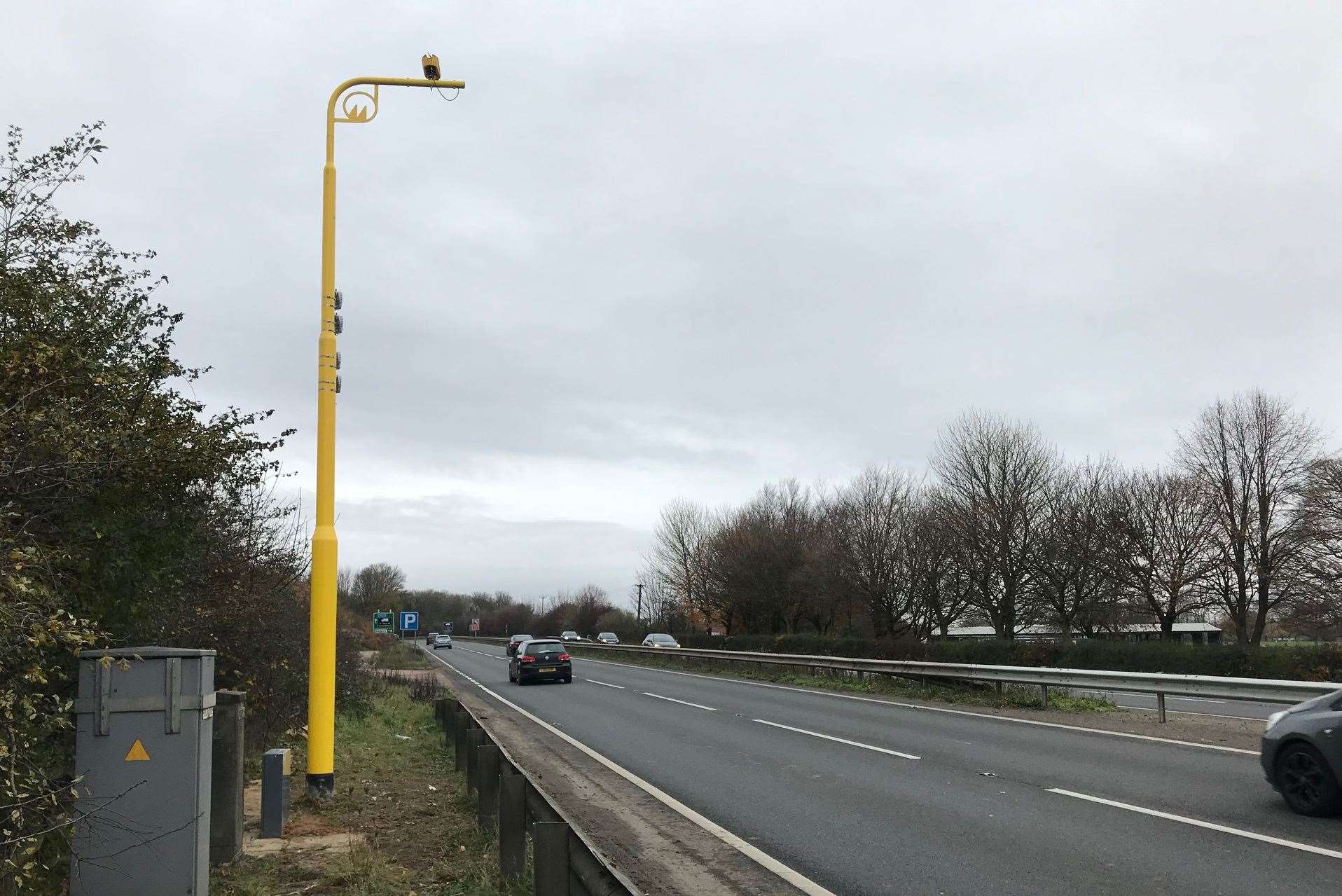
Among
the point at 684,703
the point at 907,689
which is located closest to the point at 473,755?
the point at 684,703

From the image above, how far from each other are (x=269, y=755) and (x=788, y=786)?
18.0 ft

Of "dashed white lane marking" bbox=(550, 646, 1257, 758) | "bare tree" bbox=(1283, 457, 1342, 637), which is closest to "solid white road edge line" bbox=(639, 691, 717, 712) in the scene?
"dashed white lane marking" bbox=(550, 646, 1257, 758)

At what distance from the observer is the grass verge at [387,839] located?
6871 mm

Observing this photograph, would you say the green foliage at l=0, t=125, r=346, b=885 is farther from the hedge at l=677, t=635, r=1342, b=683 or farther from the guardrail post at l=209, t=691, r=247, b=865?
the hedge at l=677, t=635, r=1342, b=683

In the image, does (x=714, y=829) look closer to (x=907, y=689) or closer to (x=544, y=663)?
(x=907, y=689)

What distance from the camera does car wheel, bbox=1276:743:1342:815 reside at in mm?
8312

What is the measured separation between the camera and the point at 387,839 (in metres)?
8.46

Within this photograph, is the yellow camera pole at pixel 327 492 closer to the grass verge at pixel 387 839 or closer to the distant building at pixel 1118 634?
the grass verge at pixel 387 839

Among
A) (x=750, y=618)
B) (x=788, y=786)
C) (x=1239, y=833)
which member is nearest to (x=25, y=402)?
(x=788, y=786)

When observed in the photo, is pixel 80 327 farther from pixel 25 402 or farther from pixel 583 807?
pixel 583 807

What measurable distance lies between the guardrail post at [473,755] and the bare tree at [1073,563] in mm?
40860

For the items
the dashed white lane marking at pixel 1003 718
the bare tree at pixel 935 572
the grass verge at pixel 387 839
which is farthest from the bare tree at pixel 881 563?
the grass verge at pixel 387 839

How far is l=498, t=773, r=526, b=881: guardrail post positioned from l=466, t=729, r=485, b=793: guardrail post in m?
2.78

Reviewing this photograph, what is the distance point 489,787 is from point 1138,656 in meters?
21.5
